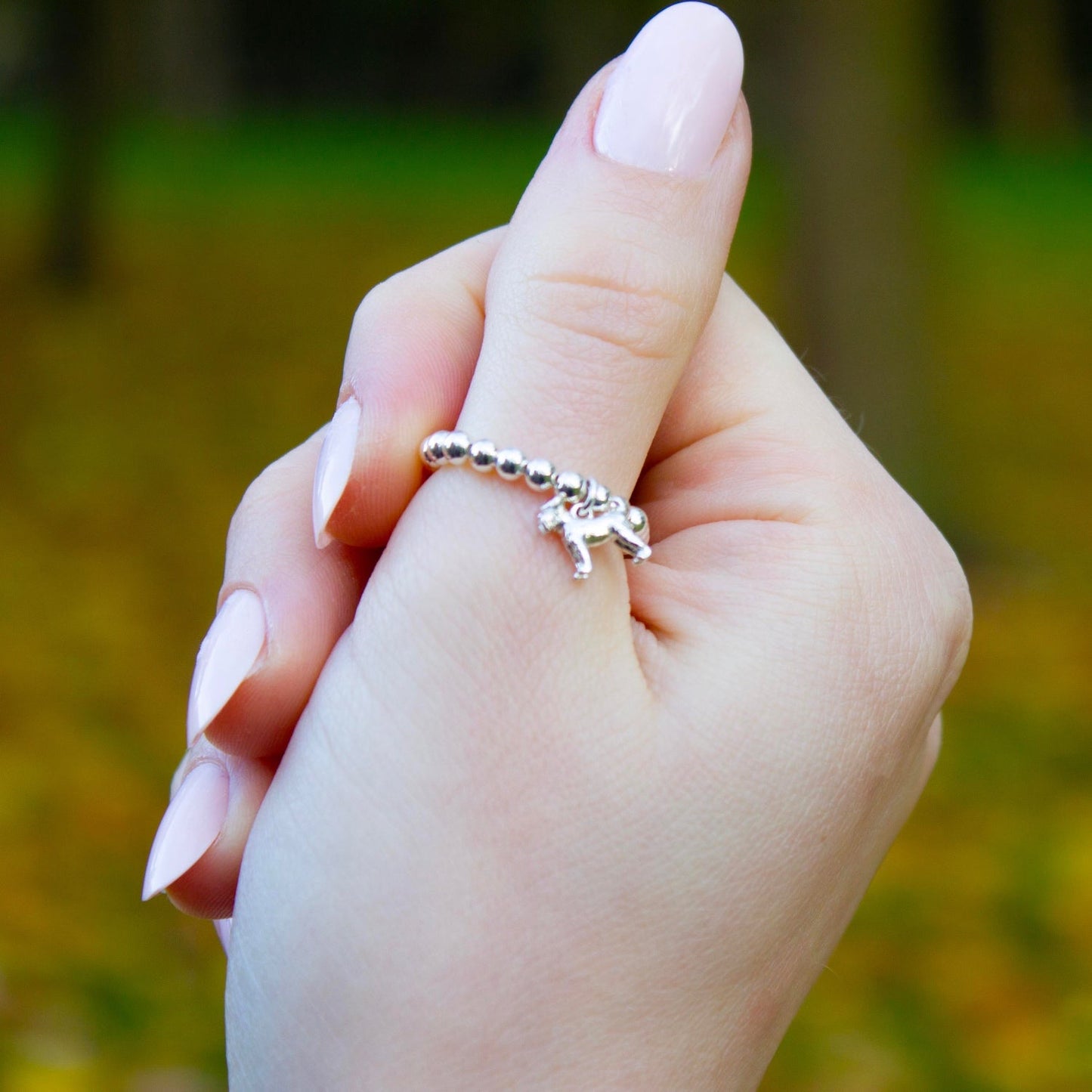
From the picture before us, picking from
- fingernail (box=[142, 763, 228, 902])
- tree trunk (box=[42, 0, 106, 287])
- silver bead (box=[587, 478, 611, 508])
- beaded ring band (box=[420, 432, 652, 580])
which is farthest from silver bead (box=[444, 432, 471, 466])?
tree trunk (box=[42, 0, 106, 287])

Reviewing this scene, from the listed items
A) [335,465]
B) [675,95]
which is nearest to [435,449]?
[335,465]

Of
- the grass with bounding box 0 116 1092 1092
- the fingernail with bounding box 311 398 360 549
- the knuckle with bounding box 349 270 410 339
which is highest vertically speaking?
the knuckle with bounding box 349 270 410 339

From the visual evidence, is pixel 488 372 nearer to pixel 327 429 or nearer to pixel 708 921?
pixel 327 429

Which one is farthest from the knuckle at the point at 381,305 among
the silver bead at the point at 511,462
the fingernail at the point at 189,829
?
the fingernail at the point at 189,829

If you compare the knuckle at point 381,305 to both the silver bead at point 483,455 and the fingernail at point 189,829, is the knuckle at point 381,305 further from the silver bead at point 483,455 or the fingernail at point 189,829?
the fingernail at point 189,829

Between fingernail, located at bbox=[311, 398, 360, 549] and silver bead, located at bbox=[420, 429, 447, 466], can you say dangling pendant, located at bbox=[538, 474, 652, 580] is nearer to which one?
silver bead, located at bbox=[420, 429, 447, 466]

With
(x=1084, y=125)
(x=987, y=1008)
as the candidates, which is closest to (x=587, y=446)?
(x=987, y=1008)

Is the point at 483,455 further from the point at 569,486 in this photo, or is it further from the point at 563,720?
the point at 563,720
